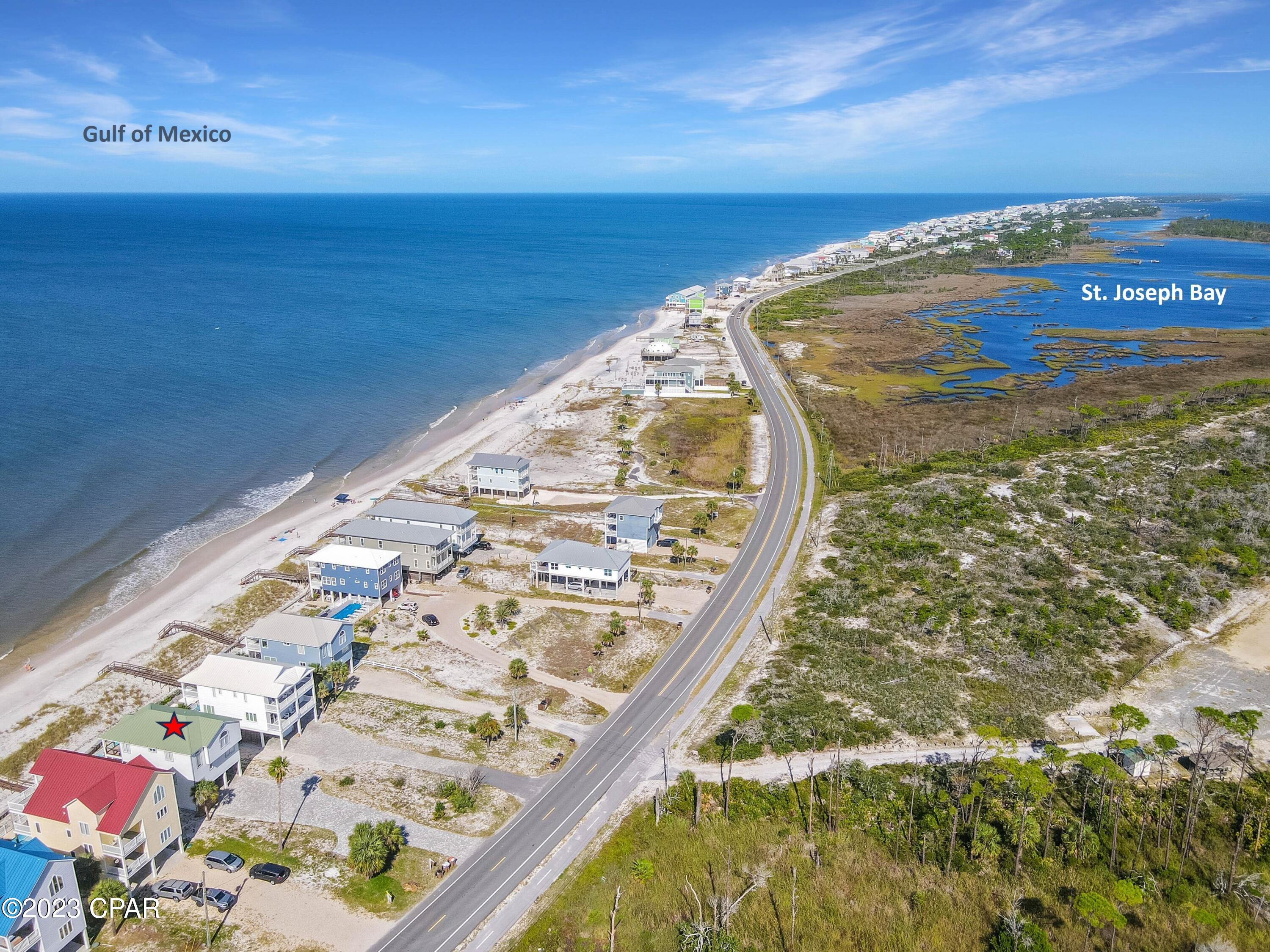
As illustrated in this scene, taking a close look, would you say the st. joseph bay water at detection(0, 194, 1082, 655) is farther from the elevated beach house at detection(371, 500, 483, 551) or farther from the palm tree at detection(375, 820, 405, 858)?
the palm tree at detection(375, 820, 405, 858)

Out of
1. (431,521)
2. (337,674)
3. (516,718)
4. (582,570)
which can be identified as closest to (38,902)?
(337,674)

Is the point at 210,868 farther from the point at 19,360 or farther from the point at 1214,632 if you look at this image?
the point at 19,360

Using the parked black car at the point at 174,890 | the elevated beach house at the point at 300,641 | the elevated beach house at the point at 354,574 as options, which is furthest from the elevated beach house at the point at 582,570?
the parked black car at the point at 174,890

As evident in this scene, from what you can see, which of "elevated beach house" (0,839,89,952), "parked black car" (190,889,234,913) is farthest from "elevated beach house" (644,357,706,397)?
"elevated beach house" (0,839,89,952)

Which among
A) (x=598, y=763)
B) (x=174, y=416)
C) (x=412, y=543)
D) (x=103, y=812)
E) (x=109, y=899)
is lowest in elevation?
(x=598, y=763)

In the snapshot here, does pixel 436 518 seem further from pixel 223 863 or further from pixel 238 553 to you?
pixel 223 863
